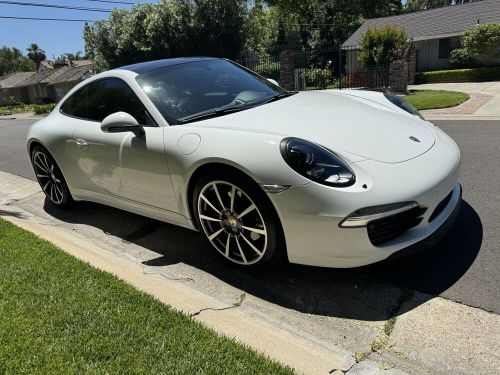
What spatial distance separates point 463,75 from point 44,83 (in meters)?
49.2

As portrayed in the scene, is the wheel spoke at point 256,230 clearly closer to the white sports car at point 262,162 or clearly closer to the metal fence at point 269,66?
the white sports car at point 262,162

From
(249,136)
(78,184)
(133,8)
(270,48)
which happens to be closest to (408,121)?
(249,136)

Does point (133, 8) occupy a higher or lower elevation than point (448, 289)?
higher

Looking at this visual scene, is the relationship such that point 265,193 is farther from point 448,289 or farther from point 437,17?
point 437,17

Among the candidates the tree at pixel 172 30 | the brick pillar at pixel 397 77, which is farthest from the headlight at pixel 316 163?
the tree at pixel 172 30

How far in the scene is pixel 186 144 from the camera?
3248 millimetres

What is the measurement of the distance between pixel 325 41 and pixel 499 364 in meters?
42.1

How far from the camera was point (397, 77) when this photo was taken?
56.5 ft

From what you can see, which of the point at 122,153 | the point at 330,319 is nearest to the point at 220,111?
the point at 122,153

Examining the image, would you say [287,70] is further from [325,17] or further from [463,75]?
[325,17]

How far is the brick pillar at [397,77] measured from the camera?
667 inches

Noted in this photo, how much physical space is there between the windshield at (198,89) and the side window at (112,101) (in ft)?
0.46

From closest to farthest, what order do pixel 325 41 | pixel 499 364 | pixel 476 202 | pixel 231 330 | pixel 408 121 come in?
pixel 499 364 → pixel 231 330 → pixel 408 121 → pixel 476 202 → pixel 325 41

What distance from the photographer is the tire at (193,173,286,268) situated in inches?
115
